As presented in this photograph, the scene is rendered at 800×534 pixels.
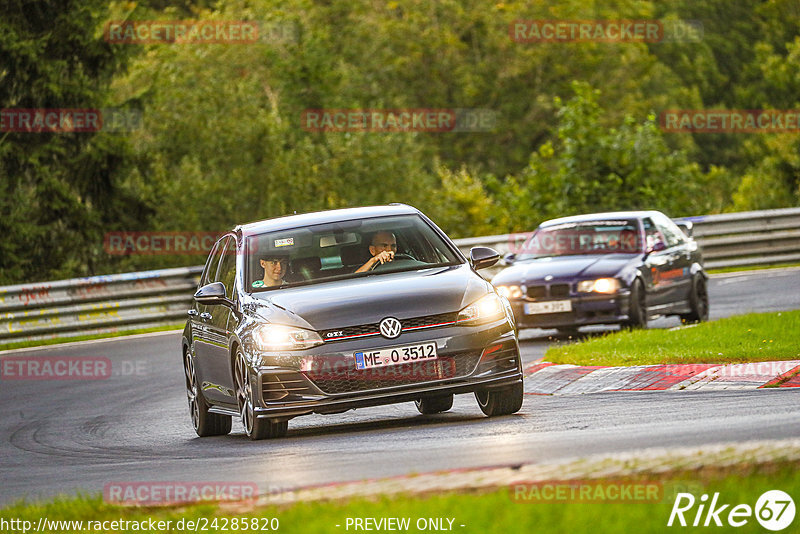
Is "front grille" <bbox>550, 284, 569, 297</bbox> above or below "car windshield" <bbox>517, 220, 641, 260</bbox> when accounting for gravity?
below

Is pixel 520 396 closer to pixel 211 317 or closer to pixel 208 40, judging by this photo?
pixel 211 317

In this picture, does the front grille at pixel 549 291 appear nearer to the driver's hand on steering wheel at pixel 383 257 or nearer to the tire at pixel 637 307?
the tire at pixel 637 307

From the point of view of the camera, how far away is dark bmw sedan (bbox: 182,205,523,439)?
33.7 ft

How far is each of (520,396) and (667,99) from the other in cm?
6424

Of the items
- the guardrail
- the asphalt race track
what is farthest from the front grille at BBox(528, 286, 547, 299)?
the guardrail

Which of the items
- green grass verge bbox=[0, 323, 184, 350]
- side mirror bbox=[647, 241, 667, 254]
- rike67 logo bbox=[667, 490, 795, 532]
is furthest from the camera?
green grass verge bbox=[0, 323, 184, 350]

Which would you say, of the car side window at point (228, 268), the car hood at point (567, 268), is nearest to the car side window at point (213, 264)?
the car side window at point (228, 268)

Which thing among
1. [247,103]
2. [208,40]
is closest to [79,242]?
[247,103]

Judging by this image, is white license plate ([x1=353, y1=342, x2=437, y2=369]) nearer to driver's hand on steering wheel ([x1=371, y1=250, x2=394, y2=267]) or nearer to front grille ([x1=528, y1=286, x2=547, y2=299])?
driver's hand on steering wheel ([x1=371, y1=250, x2=394, y2=267])

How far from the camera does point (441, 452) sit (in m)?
8.57

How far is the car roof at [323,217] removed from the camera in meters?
11.9

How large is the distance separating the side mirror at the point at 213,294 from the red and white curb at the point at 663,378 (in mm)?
3037

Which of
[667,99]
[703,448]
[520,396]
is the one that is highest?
[703,448]

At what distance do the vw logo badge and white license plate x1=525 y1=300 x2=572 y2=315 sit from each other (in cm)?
811
